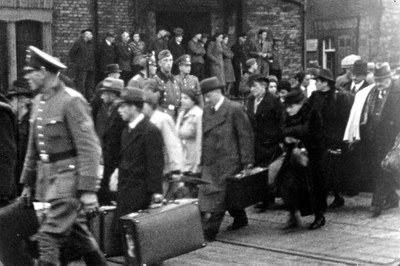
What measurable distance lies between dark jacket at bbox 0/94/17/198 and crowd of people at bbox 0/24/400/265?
1cm

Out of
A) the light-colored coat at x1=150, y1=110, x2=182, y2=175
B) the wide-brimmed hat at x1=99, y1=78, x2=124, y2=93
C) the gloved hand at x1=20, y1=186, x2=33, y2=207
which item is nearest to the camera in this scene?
the gloved hand at x1=20, y1=186, x2=33, y2=207

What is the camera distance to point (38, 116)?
7.50 meters

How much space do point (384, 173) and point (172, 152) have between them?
3603 mm

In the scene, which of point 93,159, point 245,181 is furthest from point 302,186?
point 93,159

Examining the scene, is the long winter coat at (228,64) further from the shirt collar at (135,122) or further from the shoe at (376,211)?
the shirt collar at (135,122)

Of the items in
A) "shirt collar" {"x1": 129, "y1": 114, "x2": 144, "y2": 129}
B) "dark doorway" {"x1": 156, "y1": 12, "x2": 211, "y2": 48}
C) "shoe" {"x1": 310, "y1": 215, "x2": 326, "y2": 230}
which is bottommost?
"shoe" {"x1": 310, "y1": 215, "x2": 326, "y2": 230}

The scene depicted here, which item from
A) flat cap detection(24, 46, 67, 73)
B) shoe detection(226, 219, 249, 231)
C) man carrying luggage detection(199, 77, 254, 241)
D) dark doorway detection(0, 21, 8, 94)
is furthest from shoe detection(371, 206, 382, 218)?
dark doorway detection(0, 21, 8, 94)

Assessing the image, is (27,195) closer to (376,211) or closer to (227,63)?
(376,211)

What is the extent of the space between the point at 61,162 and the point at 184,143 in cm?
395

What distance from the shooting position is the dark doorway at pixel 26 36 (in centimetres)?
2208

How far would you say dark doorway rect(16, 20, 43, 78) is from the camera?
22.1 m

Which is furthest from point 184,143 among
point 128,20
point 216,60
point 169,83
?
point 216,60

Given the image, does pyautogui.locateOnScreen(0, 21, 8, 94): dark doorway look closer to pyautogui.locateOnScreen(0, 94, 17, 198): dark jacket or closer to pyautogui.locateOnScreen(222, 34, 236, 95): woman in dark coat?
pyautogui.locateOnScreen(222, 34, 236, 95): woman in dark coat

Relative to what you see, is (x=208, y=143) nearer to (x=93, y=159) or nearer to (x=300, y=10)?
(x=93, y=159)
